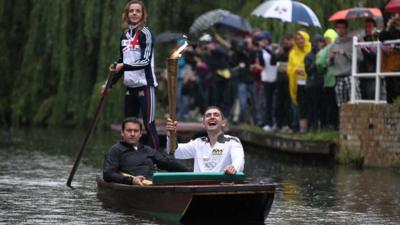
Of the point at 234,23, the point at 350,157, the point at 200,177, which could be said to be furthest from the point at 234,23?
the point at 200,177

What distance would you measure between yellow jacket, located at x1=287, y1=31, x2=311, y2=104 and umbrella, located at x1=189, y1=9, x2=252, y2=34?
442 cm

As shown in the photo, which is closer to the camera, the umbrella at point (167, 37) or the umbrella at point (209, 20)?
the umbrella at point (209, 20)

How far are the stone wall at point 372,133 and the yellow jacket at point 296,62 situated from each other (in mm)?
1327

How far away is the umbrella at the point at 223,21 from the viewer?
1078 inches

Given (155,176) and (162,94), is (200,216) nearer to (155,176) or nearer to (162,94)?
(155,176)

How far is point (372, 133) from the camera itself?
2125 cm

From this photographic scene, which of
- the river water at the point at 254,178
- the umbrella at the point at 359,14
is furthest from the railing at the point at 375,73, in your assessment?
the river water at the point at 254,178

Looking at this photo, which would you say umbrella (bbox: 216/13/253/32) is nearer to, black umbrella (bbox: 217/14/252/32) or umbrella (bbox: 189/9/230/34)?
black umbrella (bbox: 217/14/252/32)

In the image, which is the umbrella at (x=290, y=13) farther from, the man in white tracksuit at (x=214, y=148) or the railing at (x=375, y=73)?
the man in white tracksuit at (x=214, y=148)

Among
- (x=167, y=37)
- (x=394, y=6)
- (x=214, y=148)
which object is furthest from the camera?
(x=167, y=37)

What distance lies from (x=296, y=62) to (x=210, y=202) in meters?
10.7

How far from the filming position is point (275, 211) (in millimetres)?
13711

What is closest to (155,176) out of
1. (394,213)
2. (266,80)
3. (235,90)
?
(394,213)

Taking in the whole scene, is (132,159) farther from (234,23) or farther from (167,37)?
(167,37)
